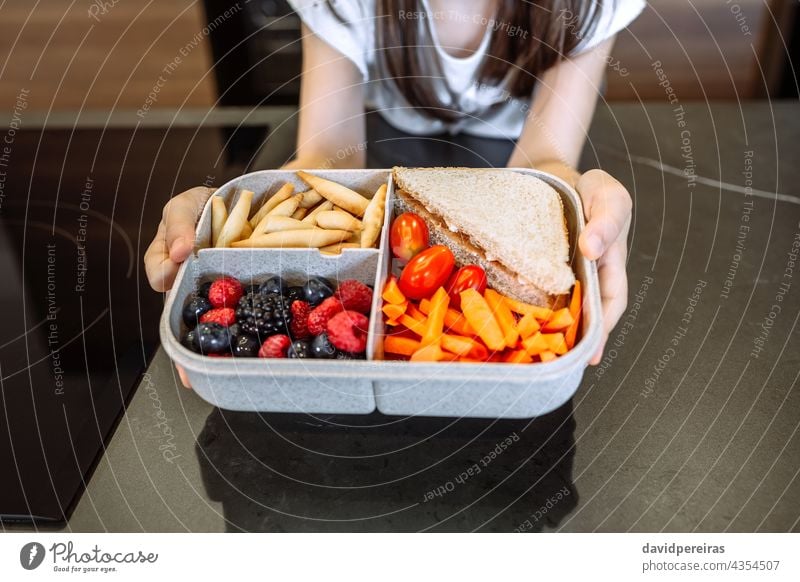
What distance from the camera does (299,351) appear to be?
0.66 m

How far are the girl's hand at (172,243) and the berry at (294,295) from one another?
0.13 metres

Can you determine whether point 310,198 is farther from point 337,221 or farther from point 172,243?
point 172,243

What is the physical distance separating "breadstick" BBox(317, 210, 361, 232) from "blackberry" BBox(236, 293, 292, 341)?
152 mm

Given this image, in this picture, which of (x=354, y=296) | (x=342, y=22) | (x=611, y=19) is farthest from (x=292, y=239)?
(x=611, y=19)

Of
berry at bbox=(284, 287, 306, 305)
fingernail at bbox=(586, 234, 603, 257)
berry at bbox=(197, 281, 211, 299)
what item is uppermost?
fingernail at bbox=(586, 234, 603, 257)

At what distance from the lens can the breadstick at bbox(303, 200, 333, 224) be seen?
0.84 m

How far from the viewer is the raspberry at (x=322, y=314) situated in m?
0.69

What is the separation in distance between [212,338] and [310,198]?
283 millimetres

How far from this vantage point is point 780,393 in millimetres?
756

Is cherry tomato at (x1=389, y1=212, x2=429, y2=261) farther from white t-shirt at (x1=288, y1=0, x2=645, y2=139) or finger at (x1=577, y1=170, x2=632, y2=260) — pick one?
white t-shirt at (x1=288, y1=0, x2=645, y2=139)

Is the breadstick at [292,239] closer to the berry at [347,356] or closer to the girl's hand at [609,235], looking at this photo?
the berry at [347,356]

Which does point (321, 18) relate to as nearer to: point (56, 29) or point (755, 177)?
point (755, 177)

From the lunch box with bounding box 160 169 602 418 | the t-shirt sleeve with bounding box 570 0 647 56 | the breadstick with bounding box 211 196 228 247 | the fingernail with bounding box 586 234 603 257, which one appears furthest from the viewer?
the t-shirt sleeve with bounding box 570 0 647 56

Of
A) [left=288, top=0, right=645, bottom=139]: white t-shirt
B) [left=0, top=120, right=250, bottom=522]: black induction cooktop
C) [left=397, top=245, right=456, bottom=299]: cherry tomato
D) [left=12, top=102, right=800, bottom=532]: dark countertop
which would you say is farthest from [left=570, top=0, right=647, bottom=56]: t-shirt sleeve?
[left=0, top=120, right=250, bottom=522]: black induction cooktop
